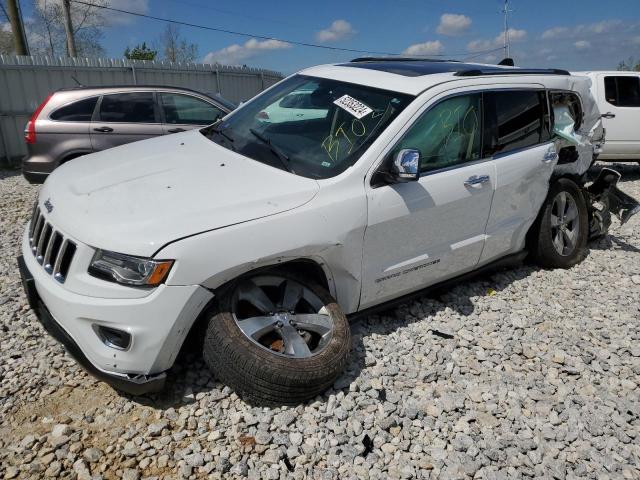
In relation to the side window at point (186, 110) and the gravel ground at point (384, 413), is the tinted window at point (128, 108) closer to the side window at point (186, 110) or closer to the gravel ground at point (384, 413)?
the side window at point (186, 110)

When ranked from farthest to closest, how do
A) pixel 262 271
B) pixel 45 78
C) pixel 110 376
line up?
pixel 45 78 → pixel 262 271 → pixel 110 376

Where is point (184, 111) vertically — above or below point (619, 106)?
above

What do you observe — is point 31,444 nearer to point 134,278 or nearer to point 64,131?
point 134,278

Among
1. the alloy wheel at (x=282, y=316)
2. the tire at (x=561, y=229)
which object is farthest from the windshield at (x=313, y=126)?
the tire at (x=561, y=229)

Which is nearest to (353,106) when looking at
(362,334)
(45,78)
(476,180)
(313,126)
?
(313,126)

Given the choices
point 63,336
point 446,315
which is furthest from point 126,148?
point 446,315

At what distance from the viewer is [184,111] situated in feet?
25.9

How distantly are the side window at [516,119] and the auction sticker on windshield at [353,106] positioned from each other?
1.06 meters

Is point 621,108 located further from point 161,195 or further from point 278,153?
point 161,195

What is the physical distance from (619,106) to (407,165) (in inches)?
316

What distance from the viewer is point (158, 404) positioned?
9.41 ft

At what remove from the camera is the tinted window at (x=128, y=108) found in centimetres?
738

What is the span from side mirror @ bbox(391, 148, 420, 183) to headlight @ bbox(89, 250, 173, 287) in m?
1.45

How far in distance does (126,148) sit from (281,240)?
1728 millimetres
